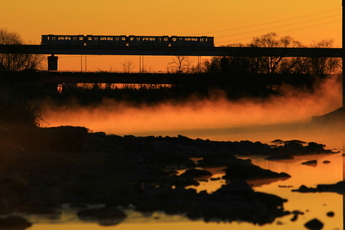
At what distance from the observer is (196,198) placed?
2442 cm

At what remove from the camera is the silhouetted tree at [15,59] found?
111625mm

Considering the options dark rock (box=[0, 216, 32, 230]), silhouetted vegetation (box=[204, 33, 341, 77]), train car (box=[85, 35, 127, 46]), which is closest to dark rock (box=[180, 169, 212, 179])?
dark rock (box=[0, 216, 32, 230])

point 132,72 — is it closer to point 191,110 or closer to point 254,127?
point 191,110

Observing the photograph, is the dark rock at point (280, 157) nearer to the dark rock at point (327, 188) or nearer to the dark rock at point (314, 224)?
the dark rock at point (327, 188)

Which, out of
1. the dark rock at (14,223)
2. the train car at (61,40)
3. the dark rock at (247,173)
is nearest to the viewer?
the dark rock at (14,223)

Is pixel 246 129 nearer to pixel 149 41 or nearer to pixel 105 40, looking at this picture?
pixel 149 41

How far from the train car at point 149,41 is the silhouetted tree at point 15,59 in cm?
4037

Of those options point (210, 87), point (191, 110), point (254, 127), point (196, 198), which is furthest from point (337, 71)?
point (196, 198)

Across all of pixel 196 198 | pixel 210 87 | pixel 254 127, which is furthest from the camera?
pixel 210 87

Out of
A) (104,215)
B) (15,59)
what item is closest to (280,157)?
(104,215)

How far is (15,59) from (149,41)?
51550 millimetres

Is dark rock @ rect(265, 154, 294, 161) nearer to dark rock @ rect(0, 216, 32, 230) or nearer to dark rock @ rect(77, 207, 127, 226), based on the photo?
dark rock @ rect(77, 207, 127, 226)

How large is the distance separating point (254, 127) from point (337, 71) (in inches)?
2211

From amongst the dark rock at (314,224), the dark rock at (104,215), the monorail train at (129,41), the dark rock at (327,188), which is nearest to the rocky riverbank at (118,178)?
the dark rock at (104,215)
